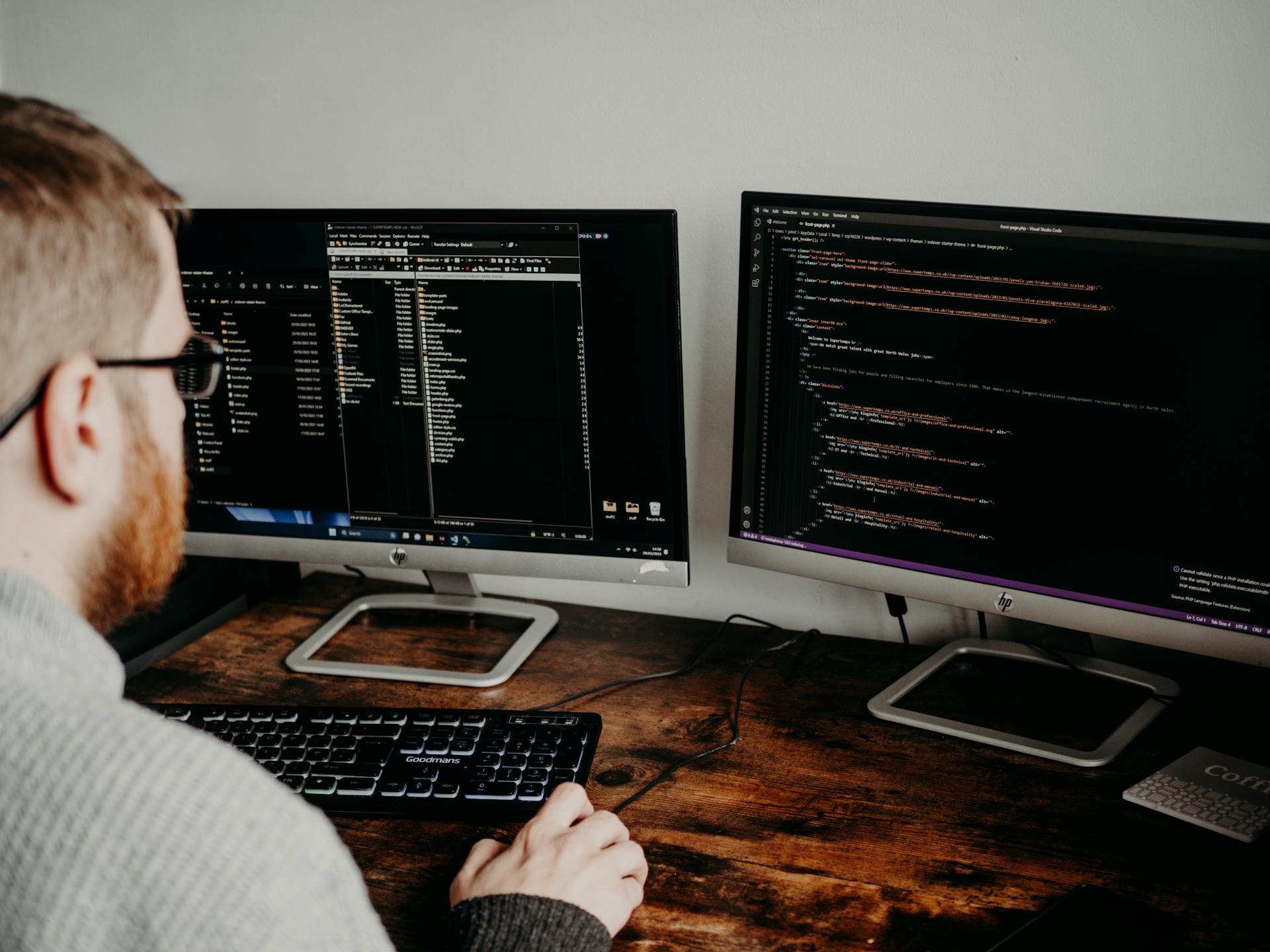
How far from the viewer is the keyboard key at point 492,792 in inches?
39.6

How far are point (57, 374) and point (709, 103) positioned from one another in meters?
0.88

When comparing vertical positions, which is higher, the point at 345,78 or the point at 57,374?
the point at 345,78

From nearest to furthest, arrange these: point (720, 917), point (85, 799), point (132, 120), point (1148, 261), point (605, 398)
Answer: point (85, 799) → point (720, 917) → point (1148, 261) → point (605, 398) → point (132, 120)

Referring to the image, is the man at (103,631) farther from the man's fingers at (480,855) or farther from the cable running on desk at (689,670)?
the cable running on desk at (689,670)

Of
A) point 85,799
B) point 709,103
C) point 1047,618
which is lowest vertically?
point 1047,618

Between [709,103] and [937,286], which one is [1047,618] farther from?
[709,103]

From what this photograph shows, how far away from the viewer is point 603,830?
3.01ft

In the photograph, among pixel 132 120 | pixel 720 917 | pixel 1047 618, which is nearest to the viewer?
pixel 720 917

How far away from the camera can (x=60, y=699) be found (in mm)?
589

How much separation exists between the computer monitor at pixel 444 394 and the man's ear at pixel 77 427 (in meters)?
0.59

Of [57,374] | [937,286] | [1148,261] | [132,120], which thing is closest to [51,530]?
[57,374]

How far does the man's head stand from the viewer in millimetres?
628

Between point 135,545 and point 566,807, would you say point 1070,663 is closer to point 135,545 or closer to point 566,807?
point 566,807

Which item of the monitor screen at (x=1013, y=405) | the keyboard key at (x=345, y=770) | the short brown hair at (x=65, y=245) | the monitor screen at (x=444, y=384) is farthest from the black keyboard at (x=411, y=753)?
the short brown hair at (x=65, y=245)
